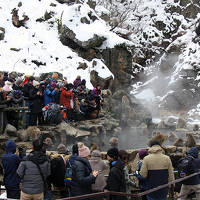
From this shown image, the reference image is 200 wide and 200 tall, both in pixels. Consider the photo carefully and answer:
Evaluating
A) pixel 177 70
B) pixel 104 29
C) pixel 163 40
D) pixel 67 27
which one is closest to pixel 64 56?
pixel 67 27

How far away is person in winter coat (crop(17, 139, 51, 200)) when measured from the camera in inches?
167

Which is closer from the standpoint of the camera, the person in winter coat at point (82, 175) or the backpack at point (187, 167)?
the person in winter coat at point (82, 175)

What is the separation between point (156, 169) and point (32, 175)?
6.39 ft

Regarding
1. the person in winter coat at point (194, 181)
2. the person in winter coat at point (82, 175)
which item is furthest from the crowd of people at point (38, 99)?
the person in winter coat at point (194, 181)

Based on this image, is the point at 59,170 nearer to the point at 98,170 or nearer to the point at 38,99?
the point at 98,170

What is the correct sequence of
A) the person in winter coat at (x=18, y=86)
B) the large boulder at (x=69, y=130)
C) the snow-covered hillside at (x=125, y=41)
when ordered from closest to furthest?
the person in winter coat at (x=18, y=86) < the large boulder at (x=69, y=130) < the snow-covered hillside at (x=125, y=41)

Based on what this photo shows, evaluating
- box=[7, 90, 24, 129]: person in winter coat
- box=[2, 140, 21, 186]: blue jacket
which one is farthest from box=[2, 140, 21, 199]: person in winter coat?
box=[7, 90, 24, 129]: person in winter coat

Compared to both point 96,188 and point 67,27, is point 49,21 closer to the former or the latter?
point 67,27

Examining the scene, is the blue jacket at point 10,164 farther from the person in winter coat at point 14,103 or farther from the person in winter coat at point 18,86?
the person in winter coat at point 18,86

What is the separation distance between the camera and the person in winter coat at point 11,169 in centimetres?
466

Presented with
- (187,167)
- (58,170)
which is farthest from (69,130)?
(187,167)

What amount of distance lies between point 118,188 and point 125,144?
7274 millimetres

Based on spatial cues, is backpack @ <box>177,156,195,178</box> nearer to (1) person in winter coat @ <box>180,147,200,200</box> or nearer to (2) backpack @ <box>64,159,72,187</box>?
(1) person in winter coat @ <box>180,147,200,200</box>

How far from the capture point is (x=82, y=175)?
14.1 ft
